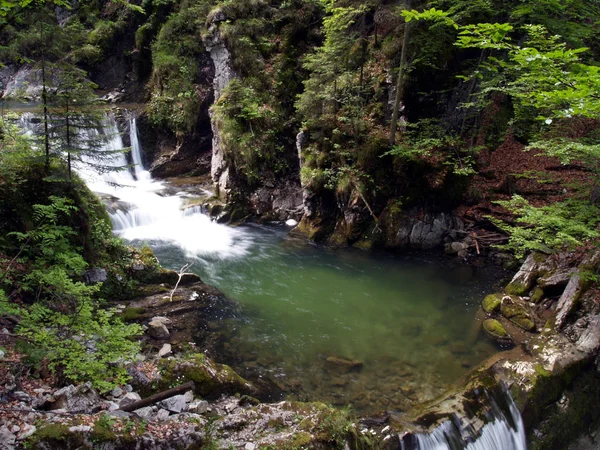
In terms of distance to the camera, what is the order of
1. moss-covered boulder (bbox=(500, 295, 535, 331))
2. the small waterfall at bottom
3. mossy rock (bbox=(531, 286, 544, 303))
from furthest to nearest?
mossy rock (bbox=(531, 286, 544, 303)), moss-covered boulder (bbox=(500, 295, 535, 331)), the small waterfall at bottom

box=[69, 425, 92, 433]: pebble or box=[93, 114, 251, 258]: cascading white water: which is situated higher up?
box=[69, 425, 92, 433]: pebble

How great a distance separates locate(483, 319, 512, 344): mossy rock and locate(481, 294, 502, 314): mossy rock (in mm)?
603

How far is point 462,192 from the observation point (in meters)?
13.5

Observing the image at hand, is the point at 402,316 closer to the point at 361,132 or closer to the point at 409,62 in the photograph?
the point at 361,132

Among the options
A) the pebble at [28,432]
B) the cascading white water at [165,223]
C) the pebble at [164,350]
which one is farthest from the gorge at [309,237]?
the pebble at [164,350]

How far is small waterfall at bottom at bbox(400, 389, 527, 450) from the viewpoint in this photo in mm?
5934

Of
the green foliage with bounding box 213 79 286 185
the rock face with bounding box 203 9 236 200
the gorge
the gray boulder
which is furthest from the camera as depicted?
the rock face with bounding box 203 9 236 200

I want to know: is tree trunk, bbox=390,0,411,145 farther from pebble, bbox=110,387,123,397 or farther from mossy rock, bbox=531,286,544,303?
pebble, bbox=110,387,123,397

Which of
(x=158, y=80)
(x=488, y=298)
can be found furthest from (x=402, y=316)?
(x=158, y=80)

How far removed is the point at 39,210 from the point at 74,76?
2.82m

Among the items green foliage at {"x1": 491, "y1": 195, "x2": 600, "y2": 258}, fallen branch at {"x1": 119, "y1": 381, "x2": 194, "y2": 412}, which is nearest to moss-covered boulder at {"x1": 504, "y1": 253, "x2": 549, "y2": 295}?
green foliage at {"x1": 491, "y1": 195, "x2": 600, "y2": 258}

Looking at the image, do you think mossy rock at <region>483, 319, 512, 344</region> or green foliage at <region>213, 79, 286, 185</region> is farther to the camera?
green foliage at <region>213, 79, 286, 185</region>

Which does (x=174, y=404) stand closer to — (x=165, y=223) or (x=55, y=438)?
(x=55, y=438)

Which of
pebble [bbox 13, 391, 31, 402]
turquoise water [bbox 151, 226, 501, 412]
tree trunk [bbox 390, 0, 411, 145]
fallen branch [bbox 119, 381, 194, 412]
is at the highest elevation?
tree trunk [bbox 390, 0, 411, 145]
